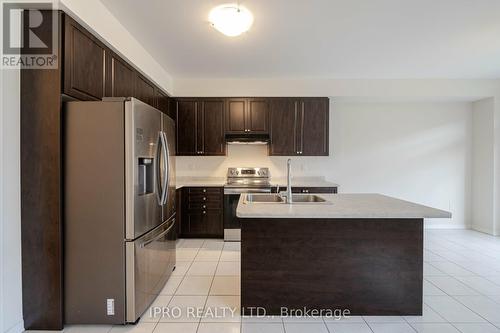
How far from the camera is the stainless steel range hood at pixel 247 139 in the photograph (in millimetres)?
4645

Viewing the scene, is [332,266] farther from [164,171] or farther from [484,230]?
[484,230]

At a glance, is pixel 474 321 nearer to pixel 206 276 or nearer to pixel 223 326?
pixel 223 326

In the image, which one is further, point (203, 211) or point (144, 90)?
point (203, 211)

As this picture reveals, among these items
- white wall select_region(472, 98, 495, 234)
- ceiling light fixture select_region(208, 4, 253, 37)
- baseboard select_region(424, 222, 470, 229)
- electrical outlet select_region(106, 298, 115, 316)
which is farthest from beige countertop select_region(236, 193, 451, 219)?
white wall select_region(472, 98, 495, 234)

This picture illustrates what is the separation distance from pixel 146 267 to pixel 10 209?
105 centimetres

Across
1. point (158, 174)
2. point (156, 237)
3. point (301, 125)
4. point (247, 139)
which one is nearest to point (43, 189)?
point (158, 174)

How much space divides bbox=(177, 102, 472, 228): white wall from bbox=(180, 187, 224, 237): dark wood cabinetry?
6.57ft

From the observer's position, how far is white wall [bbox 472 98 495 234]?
474cm

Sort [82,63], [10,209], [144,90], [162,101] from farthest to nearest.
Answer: [162,101] → [144,90] → [82,63] → [10,209]

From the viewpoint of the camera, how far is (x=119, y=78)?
288 cm

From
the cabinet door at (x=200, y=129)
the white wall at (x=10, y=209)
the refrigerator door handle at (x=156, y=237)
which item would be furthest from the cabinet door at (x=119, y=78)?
the cabinet door at (x=200, y=129)

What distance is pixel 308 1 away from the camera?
2393 mm

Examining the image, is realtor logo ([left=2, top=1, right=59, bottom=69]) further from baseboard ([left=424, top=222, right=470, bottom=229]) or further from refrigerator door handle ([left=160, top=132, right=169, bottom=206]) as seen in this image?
baseboard ([left=424, top=222, right=470, bottom=229])

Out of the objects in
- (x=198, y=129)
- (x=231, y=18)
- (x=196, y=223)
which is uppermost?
(x=231, y=18)
